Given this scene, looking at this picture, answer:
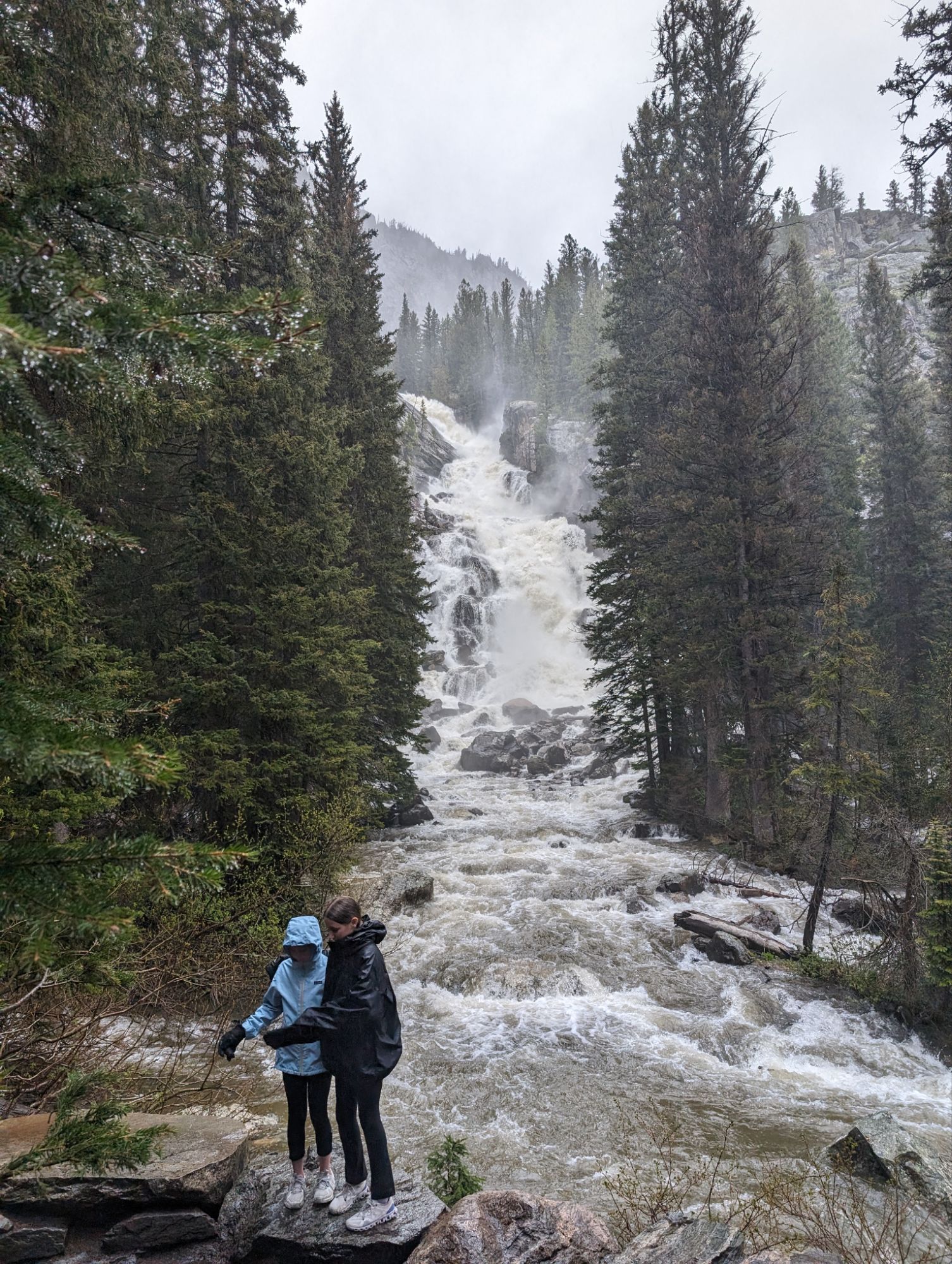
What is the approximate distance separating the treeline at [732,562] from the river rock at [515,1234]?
244 inches

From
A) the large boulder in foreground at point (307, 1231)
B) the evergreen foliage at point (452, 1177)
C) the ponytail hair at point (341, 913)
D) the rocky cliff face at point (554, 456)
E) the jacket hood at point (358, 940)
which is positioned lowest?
the evergreen foliage at point (452, 1177)

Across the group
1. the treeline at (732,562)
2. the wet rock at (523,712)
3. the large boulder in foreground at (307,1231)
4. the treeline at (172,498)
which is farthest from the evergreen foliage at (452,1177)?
the wet rock at (523,712)

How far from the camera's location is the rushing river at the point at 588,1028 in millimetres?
6652

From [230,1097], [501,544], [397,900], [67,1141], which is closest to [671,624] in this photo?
[397,900]

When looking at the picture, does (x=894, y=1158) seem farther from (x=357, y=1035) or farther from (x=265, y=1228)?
(x=265, y=1228)

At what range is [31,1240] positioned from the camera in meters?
3.42

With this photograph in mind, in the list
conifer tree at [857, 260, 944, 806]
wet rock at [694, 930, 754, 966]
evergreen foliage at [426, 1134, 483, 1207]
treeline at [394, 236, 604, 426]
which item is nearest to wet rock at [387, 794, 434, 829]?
wet rock at [694, 930, 754, 966]

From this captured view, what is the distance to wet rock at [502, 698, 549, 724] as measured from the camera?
1441 inches

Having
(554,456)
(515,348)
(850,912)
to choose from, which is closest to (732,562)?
(850,912)

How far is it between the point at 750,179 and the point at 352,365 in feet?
41.5

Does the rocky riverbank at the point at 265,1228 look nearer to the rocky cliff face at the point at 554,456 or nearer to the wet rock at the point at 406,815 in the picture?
the wet rock at the point at 406,815

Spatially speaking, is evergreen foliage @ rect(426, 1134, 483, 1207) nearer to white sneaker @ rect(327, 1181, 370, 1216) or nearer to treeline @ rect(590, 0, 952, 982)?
white sneaker @ rect(327, 1181, 370, 1216)

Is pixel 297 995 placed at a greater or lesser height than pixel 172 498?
lesser

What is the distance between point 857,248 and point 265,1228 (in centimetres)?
11579
